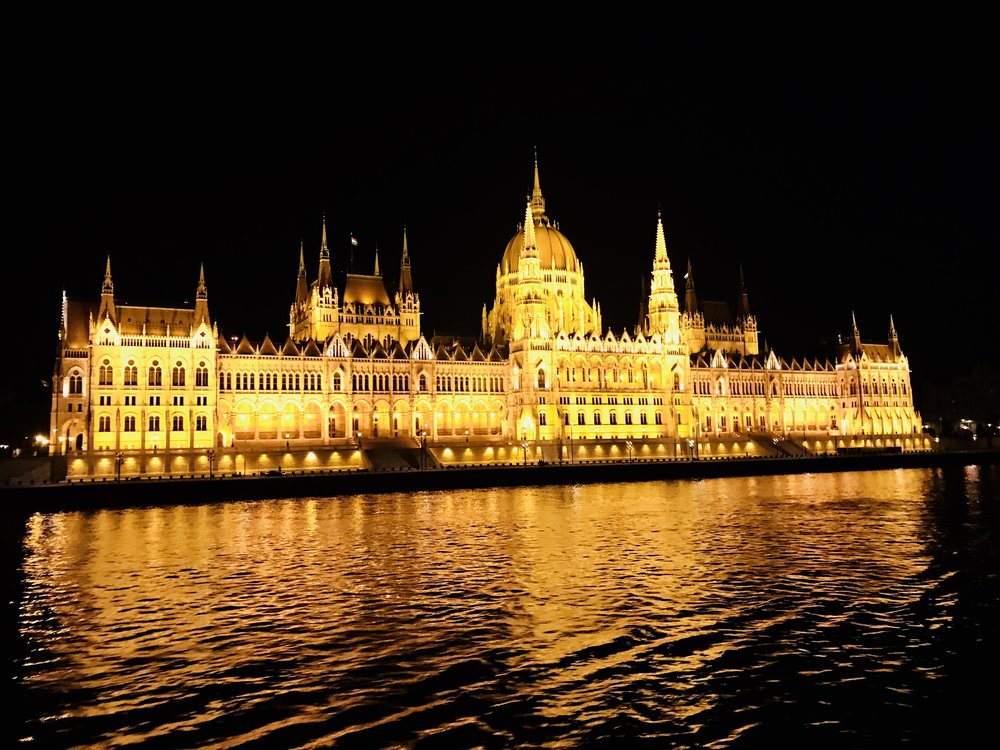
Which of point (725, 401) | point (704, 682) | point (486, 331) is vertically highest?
point (486, 331)

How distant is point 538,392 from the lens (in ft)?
334

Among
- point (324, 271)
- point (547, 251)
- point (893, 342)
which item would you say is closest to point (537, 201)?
point (547, 251)

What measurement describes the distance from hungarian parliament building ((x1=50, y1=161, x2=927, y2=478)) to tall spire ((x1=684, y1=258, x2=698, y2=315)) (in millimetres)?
217

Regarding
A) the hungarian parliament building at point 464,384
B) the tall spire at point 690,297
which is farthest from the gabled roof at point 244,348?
the tall spire at point 690,297

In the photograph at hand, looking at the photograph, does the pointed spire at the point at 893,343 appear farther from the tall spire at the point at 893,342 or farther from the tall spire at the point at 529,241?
the tall spire at the point at 529,241

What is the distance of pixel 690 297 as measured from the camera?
470 ft

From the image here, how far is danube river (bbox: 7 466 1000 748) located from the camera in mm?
16594

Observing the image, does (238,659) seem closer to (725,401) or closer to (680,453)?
(680,453)

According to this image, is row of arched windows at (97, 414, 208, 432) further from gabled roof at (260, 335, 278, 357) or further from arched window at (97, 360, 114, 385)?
gabled roof at (260, 335, 278, 357)

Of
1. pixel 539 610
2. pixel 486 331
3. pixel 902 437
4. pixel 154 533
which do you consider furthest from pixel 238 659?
pixel 902 437

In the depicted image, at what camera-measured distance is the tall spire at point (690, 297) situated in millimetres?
142250

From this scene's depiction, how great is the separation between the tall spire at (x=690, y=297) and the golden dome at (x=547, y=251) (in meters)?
27.5

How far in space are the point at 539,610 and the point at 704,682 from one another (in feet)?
24.9

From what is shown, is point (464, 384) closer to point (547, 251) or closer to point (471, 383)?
point (471, 383)
